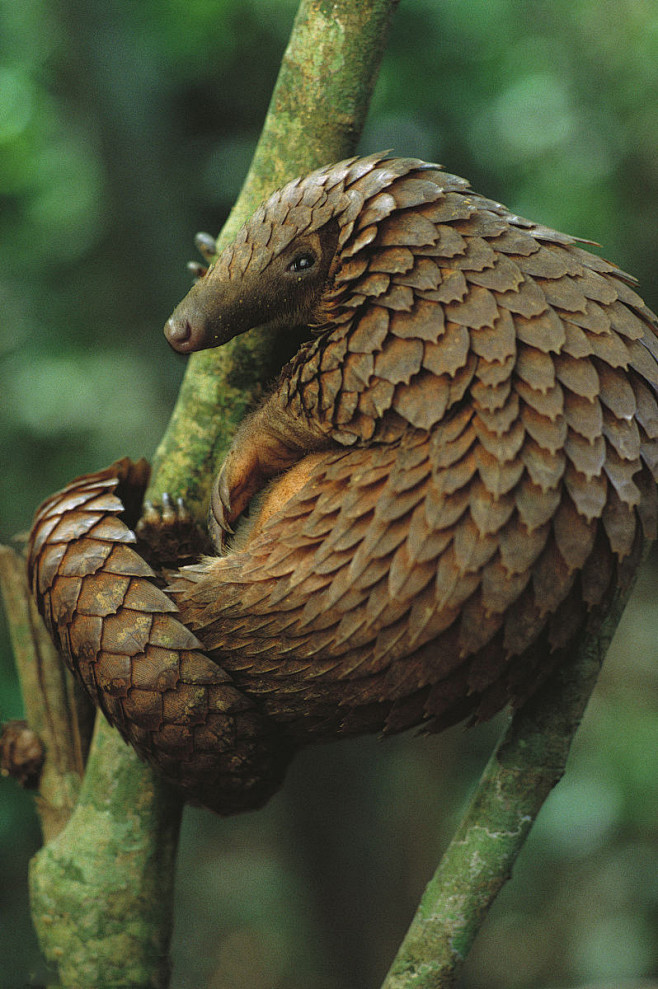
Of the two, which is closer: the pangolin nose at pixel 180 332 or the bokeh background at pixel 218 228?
the pangolin nose at pixel 180 332

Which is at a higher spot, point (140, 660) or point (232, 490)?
point (232, 490)

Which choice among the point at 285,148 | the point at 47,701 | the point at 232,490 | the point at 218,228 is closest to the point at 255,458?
the point at 232,490

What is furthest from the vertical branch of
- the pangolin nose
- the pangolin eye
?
the pangolin eye

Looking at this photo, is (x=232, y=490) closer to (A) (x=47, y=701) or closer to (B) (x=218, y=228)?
(A) (x=47, y=701)

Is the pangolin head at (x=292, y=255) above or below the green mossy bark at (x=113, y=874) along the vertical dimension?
above

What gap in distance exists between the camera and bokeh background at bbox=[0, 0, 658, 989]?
218 centimetres

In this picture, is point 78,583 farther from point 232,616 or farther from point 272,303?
point 272,303

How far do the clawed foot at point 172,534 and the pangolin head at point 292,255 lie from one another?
28cm

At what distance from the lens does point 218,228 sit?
7.60 feet

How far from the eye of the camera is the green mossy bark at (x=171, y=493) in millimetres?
1124

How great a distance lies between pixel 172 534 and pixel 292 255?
0.42 meters

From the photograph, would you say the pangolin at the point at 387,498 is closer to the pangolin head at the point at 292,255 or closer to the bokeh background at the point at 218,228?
the pangolin head at the point at 292,255

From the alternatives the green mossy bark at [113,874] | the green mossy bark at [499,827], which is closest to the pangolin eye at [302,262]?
the green mossy bark at [499,827]

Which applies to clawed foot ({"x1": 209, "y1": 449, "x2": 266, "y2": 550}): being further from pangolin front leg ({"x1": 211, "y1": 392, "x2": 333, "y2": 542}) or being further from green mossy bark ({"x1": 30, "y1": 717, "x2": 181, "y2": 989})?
green mossy bark ({"x1": 30, "y1": 717, "x2": 181, "y2": 989})
